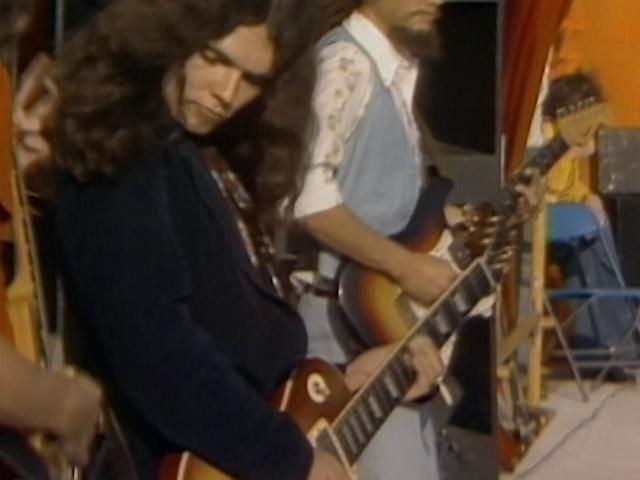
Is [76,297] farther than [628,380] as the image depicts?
No

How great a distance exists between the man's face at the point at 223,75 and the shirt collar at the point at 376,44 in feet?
1.77

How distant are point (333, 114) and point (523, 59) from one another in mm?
1357

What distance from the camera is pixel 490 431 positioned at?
3299mm

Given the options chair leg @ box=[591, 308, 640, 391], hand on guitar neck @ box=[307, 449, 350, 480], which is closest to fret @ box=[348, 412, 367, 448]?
hand on guitar neck @ box=[307, 449, 350, 480]

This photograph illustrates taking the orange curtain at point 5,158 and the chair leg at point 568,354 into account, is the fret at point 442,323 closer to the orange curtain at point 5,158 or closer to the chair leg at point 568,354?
the orange curtain at point 5,158

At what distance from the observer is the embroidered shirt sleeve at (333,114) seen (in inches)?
89.5

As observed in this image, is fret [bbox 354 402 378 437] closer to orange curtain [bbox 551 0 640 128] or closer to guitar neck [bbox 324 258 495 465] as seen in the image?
guitar neck [bbox 324 258 495 465]

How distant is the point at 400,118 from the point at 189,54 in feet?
2.17

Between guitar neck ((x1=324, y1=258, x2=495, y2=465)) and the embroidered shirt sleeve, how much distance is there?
23 cm

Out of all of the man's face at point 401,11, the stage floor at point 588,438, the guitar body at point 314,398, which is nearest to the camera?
the guitar body at point 314,398

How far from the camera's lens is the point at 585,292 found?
4.96 m

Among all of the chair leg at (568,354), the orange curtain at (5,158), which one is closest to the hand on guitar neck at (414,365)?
the orange curtain at (5,158)

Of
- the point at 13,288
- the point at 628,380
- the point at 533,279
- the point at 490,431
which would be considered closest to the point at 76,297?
the point at 13,288

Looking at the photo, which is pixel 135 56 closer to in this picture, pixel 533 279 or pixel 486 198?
pixel 486 198
